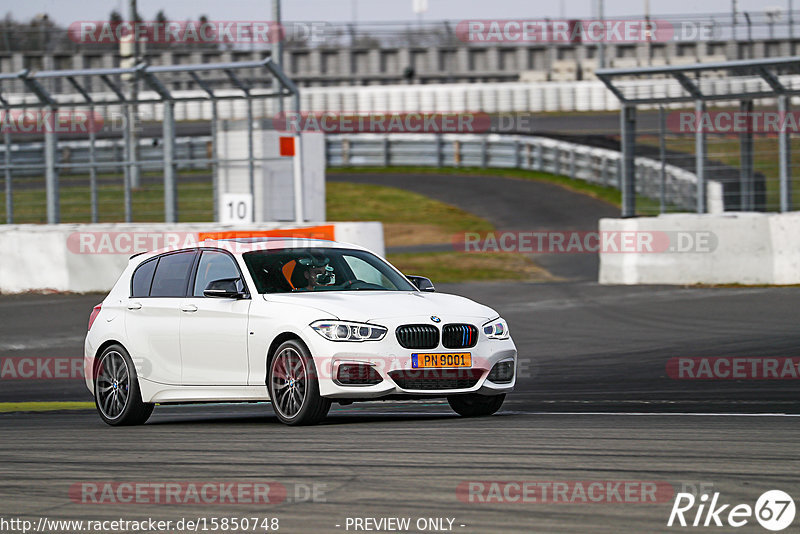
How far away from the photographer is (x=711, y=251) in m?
20.1

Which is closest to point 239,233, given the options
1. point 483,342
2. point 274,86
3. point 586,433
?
point 274,86

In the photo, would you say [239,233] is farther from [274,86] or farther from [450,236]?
[450,236]

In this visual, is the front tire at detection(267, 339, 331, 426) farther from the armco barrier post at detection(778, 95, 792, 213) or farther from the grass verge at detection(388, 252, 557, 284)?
the grass verge at detection(388, 252, 557, 284)

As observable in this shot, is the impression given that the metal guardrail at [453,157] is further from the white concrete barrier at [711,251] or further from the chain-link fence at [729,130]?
the white concrete barrier at [711,251]

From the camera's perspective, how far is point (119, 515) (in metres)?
6.43

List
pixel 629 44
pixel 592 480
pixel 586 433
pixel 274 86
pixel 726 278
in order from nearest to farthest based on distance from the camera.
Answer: pixel 592 480
pixel 586 433
pixel 726 278
pixel 274 86
pixel 629 44

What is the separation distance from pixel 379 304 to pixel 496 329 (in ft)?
2.96

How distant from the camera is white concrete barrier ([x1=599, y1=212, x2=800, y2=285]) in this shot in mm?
19484

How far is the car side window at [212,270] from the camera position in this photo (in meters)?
10.5

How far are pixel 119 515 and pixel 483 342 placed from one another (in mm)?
3867

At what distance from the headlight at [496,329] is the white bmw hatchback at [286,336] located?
0.05 feet

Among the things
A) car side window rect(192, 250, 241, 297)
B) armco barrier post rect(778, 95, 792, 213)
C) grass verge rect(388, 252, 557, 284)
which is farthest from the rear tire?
grass verge rect(388, 252, 557, 284)

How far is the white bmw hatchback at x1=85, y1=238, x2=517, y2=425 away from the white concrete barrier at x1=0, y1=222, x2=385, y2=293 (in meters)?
10.4

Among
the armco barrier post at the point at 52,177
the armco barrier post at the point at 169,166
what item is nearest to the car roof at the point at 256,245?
the armco barrier post at the point at 169,166
